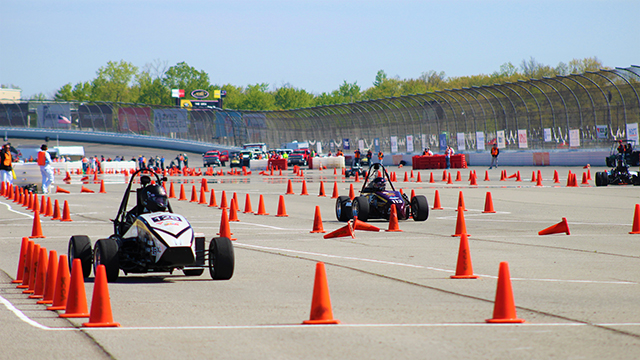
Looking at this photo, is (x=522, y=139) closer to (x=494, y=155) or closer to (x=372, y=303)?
(x=494, y=155)

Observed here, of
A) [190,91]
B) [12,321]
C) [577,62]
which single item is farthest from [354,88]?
[12,321]

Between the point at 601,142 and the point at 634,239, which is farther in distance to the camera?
the point at 601,142

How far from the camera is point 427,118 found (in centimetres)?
5519

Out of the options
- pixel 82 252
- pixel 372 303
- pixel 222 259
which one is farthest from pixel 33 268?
pixel 372 303

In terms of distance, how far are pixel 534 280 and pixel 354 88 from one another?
565ft

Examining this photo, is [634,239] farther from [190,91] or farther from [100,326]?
[190,91]

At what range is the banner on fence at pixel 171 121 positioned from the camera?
90.8 m

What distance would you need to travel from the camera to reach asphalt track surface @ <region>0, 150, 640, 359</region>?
224 inches

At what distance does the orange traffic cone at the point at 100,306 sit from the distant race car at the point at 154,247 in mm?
2042

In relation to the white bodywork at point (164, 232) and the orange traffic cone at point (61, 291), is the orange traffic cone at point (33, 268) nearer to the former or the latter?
the white bodywork at point (164, 232)

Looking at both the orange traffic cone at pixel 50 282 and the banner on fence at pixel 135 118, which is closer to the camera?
the orange traffic cone at pixel 50 282

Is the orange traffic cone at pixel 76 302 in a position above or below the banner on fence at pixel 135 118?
below

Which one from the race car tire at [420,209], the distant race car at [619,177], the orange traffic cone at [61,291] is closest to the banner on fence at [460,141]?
the distant race car at [619,177]

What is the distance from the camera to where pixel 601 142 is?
40.4 meters
